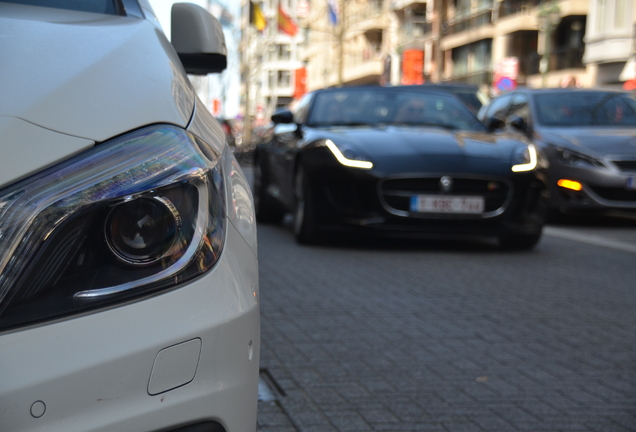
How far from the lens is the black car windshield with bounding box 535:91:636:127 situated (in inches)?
421

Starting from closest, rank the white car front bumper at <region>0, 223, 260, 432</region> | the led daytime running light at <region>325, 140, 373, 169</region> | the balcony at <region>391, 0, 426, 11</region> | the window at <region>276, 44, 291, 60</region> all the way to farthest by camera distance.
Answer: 1. the white car front bumper at <region>0, 223, 260, 432</region>
2. the led daytime running light at <region>325, 140, 373, 169</region>
3. the balcony at <region>391, 0, 426, 11</region>
4. the window at <region>276, 44, 291, 60</region>

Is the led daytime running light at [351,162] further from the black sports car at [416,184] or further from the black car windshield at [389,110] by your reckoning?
the black car windshield at [389,110]

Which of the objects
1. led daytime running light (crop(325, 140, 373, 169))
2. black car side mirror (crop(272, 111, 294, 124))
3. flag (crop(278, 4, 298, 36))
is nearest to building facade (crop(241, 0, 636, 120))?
flag (crop(278, 4, 298, 36))

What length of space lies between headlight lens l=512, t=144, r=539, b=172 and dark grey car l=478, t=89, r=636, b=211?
7.06 ft

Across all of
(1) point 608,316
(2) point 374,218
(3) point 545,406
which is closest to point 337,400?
(3) point 545,406

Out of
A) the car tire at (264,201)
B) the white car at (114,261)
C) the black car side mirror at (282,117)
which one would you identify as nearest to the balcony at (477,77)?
the car tire at (264,201)

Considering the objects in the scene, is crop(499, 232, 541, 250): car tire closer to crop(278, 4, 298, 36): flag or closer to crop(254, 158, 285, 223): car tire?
crop(254, 158, 285, 223): car tire

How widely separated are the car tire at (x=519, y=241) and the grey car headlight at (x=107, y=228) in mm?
5737

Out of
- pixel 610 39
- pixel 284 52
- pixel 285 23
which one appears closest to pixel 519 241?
pixel 610 39

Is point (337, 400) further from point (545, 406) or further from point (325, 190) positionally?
point (325, 190)

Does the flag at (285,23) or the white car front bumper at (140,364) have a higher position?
the flag at (285,23)

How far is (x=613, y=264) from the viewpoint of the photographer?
Answer: 6.80 metres

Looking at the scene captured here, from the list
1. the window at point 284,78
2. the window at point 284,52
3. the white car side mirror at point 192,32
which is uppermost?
the window at point 284,52

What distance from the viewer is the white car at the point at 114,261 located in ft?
4.47
